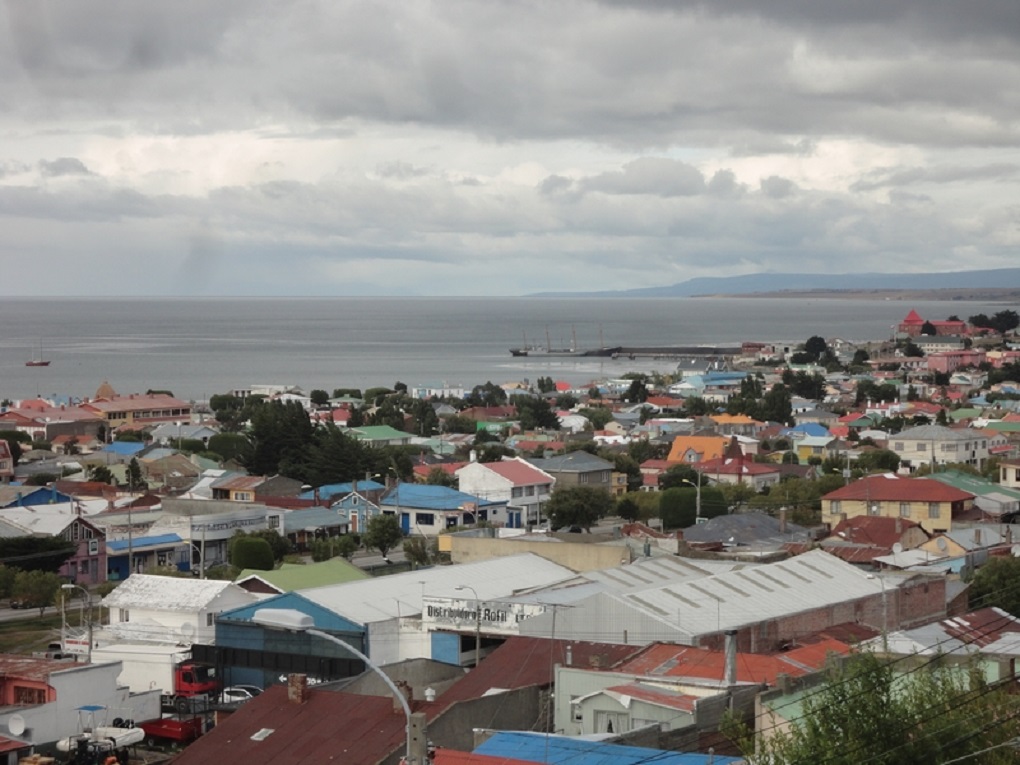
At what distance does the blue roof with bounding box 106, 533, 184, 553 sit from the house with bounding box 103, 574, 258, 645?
9.20 meters

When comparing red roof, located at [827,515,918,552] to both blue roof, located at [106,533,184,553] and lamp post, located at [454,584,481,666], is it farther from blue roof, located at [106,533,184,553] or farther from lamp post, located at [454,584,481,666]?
blue roof, located at [106,533,184,553]

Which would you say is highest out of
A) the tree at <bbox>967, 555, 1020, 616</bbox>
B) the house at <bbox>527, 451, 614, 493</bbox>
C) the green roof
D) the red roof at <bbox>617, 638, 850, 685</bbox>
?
the red roof at <bbox>617, 638, 850, 685</bbox>

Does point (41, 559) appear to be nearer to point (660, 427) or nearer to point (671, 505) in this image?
point (671, 505)

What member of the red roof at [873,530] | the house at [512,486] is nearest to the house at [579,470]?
the house at [512,486]

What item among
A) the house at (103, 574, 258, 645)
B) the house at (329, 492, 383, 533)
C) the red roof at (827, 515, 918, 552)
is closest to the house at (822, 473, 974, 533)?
the red roof at (827, 515, 918, 552)

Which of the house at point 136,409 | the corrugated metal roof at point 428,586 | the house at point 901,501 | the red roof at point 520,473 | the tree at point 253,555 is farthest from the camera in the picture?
the house at point 136,409

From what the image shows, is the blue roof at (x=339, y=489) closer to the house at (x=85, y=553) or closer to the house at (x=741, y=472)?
the house at (x=741, y=472)

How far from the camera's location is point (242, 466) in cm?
5594

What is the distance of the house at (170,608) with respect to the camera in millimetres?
25859

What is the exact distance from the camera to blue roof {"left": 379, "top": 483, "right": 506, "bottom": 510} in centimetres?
4331

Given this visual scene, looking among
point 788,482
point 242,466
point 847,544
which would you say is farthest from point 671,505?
point 242,466

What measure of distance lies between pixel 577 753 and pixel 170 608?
13.4 m

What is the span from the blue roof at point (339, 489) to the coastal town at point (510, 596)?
23 cm

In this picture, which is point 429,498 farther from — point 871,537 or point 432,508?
point 871,537
